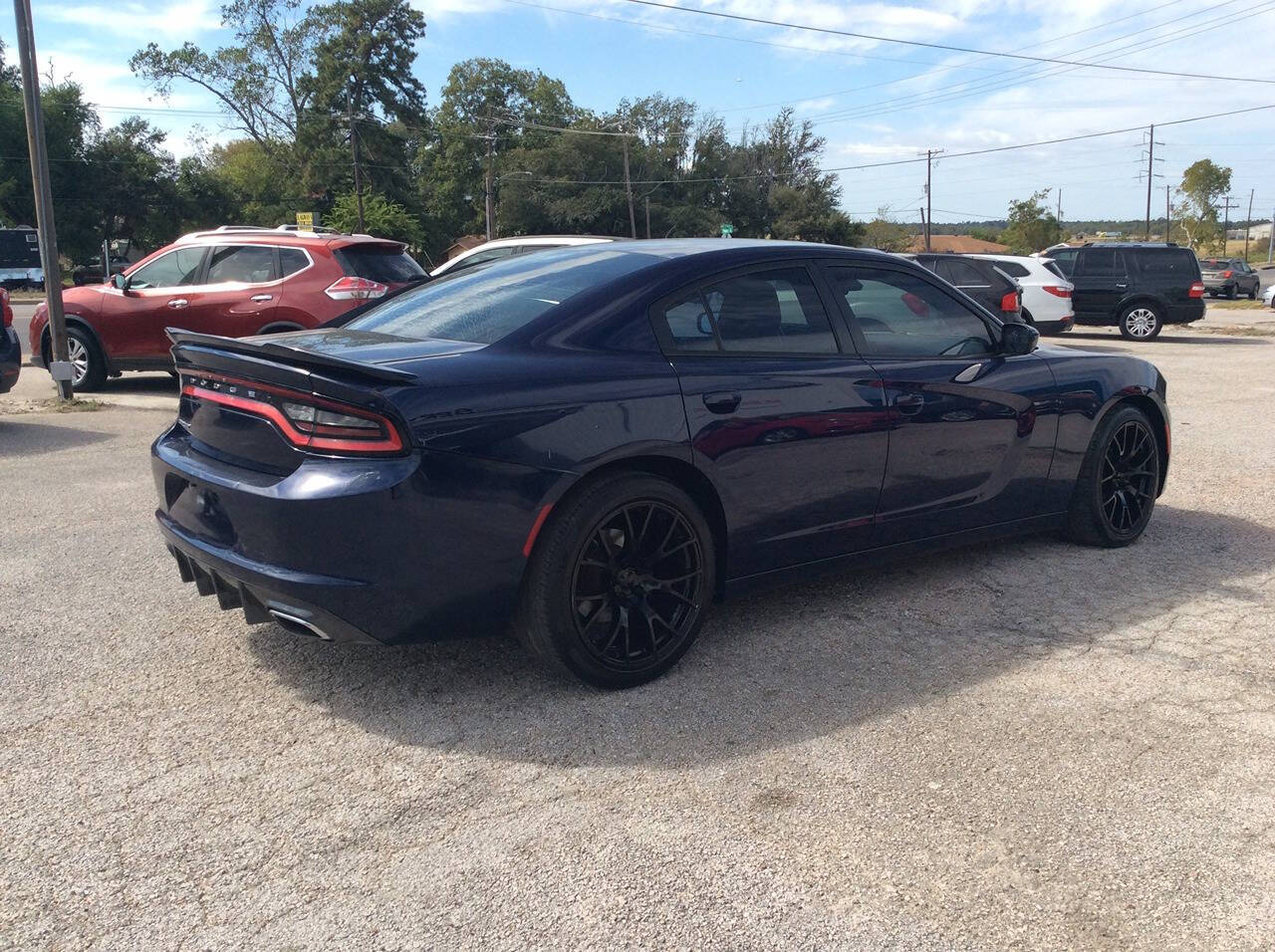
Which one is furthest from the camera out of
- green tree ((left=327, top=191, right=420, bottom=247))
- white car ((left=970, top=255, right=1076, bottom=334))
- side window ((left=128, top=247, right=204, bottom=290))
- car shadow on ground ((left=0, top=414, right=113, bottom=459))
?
green tree ((left=327, top=191, right=420, bottom=247))

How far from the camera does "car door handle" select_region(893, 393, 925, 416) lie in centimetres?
451

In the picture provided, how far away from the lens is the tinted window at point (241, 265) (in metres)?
10.9

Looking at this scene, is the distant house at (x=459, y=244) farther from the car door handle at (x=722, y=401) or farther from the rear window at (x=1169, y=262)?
the car door handle at (x=722, y=401)

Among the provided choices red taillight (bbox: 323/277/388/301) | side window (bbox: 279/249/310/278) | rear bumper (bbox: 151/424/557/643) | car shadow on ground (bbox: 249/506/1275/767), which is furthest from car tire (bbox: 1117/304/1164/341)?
rear bumper (bbox: 151/424/557/643)

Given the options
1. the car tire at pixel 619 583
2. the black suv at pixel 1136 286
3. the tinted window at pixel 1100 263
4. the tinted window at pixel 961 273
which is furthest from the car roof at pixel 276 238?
the tinted window at pixel 1100 263

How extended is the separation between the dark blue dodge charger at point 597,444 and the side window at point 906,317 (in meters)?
0.01

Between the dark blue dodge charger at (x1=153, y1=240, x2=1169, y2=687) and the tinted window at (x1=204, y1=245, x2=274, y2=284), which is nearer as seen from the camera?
the dark blue dodge charger at (x1=153, y1=240, x2=1169, y2=687)

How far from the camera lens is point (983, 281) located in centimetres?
1623

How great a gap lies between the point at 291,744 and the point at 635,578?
3.93ft

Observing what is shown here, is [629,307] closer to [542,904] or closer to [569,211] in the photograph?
[542,904]

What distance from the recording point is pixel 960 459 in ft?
15.6

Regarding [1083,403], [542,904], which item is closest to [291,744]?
[542,904]

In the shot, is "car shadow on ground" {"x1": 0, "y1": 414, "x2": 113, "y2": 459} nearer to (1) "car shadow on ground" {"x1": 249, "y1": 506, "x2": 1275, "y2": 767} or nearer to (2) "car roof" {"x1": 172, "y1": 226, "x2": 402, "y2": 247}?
(2) "car roof" {"x1": 172, "y1": 226, "x2": 402, "y2": 247}

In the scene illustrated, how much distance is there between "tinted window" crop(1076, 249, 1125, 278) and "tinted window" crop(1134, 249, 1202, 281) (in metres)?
0.34
